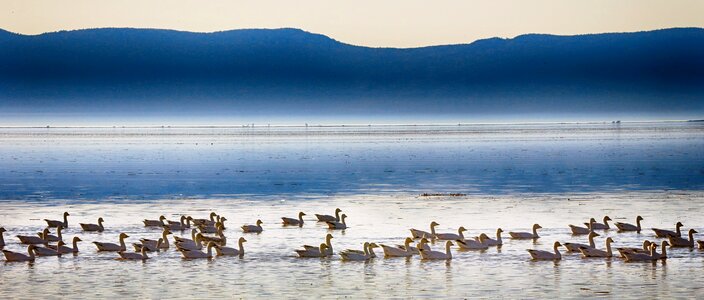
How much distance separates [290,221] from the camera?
31.9 m

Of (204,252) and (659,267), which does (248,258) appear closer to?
(204,252)

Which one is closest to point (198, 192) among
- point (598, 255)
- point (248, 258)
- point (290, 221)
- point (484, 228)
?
point (290, 221)

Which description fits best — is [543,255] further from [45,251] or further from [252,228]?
[45,251]

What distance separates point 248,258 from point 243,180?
2707 cm

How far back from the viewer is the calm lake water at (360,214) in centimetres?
2148

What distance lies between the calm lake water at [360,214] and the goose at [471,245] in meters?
0.23

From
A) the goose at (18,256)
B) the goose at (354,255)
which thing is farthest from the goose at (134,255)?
the goose at (354,255)

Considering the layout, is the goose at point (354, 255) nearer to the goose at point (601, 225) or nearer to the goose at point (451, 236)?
the goose at point (451, 236)

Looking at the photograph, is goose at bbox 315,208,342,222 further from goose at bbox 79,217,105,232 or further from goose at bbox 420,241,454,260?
goose at bbox 420,241,454,260

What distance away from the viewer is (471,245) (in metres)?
26.2

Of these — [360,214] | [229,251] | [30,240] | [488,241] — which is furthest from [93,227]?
[488,241]

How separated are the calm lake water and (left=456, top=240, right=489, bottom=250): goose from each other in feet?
0.77

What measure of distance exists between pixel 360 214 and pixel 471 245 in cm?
899

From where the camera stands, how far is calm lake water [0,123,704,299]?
2148 centimetres
